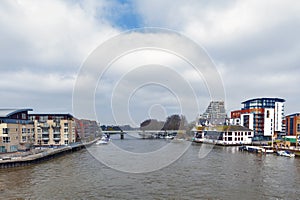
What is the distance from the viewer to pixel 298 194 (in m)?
8.19

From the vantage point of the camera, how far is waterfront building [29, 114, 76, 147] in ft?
74.1

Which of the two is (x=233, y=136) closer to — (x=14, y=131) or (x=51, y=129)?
(x=51, y=129)

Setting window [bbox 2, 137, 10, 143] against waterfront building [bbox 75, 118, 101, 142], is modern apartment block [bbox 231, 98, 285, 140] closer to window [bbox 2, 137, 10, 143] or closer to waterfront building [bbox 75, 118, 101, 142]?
waterfront building [bbox 75, 118, 101, 142]

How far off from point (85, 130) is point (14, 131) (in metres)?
18.7

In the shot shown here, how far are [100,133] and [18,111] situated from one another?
27.6m

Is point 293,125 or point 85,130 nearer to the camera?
point 293,125

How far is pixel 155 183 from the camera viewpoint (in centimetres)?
934

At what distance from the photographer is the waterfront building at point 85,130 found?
101 feet

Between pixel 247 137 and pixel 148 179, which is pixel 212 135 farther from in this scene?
pixel 148 179

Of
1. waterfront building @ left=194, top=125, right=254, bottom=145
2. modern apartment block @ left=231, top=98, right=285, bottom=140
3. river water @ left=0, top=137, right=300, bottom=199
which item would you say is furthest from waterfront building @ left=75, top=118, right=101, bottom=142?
modern apartment block @ left=231, top=98, right=285, bottom=140

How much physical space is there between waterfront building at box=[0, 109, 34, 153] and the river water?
445 cm

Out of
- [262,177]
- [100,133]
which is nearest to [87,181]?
[262,177]

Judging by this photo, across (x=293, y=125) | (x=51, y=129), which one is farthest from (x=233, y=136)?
(x=51, y=129)

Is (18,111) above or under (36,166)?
above
